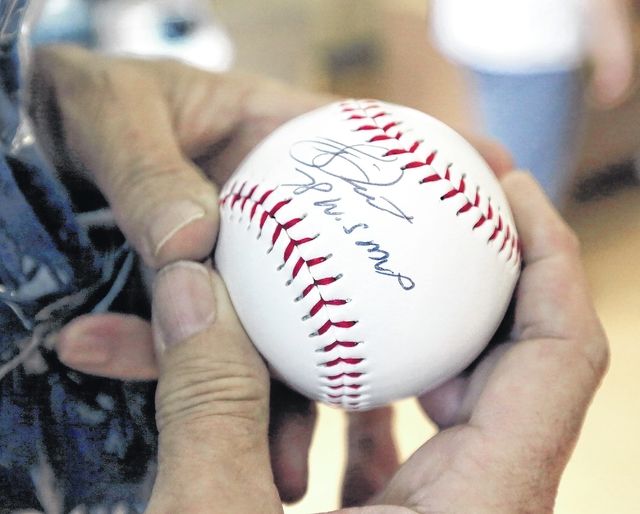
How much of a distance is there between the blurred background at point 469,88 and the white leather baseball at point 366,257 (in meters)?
0.50

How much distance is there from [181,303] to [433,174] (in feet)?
0.74

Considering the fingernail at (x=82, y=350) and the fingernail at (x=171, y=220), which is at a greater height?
the fingernail at (x=171, y=220)

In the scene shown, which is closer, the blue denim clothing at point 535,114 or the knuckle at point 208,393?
the knuckle at point 208,393

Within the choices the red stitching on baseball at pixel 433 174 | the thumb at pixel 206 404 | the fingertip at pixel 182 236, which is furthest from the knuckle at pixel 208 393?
the red stitching on baseball at pixel 433 174

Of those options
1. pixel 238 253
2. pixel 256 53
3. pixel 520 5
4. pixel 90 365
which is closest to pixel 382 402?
pixel 238 253

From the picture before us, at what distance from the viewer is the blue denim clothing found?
1384mm

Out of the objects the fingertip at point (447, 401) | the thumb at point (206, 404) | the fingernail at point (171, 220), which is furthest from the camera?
the fingertip at point (447, 401)

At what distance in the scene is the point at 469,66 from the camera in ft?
4.87

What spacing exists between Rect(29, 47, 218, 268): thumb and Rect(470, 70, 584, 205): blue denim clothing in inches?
29.4

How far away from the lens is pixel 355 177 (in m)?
0.62

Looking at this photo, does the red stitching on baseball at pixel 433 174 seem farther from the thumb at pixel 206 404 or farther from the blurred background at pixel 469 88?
the blurred background at pixel 469 88

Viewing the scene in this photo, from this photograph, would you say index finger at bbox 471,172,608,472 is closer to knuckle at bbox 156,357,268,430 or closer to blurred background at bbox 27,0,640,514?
knuckle at bbox 156,357,268,430

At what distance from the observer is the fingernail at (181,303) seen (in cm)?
62
